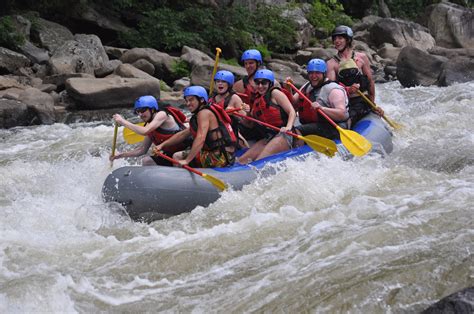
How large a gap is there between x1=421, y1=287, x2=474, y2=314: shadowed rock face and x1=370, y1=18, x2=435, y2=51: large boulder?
18.2m

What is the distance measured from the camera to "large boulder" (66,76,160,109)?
11.2 metres

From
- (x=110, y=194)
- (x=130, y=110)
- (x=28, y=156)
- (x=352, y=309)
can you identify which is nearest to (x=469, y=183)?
(x=352, y=309)

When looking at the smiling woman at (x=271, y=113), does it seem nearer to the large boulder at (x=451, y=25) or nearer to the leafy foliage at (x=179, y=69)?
the leafy foliage at (x=179, y=69)

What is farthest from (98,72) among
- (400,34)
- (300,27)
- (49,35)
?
(400,34)

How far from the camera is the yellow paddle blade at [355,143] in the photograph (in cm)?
638

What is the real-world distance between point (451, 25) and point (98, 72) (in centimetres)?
1325

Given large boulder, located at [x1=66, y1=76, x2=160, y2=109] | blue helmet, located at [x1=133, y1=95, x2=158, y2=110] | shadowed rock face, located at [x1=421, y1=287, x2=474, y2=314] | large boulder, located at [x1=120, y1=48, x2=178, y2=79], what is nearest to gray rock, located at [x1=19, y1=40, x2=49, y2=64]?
large boulder, located at [x1=120, y1=48, x2=178, y2=79]

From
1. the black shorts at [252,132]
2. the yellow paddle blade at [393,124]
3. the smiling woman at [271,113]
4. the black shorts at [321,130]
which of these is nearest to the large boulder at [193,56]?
the yellow paddle blade at [393,124]

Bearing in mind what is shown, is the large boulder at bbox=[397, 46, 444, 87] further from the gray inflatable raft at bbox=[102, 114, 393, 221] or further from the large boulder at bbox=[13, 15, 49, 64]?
the gray inflatable raft at bbox=[102, 114, 393, 221]

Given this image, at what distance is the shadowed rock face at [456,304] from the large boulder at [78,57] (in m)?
10.8

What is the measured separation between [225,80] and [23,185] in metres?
2.44

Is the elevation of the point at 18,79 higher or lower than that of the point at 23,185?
lower

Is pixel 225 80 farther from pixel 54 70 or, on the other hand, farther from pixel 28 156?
pixel 54 70

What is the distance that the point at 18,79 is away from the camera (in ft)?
39.8
